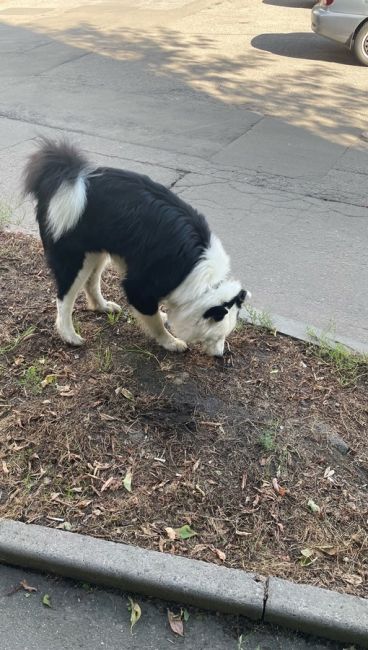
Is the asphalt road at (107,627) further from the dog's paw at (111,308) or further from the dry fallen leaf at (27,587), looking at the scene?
the dog's paw at (111,308)

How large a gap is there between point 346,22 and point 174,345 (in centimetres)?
897

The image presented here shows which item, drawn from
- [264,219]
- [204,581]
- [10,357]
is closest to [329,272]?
[264,219]

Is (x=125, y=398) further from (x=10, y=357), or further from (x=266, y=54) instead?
(x=266, y=54)

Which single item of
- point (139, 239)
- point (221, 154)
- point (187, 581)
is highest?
point (139, 239)

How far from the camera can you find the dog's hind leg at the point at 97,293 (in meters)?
3.86

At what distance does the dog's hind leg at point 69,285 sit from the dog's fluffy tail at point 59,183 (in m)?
0.21

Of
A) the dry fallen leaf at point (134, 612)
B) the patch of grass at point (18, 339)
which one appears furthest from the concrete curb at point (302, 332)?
the dry fallen leaf at point (134, 612)

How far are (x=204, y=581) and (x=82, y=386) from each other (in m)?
1.44

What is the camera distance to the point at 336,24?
34.2ft

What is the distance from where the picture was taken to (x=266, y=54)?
11484mm

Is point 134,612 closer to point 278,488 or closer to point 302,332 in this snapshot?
point 278,488

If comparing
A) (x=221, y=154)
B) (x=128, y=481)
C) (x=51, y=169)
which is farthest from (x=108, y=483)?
(x=221, y=154)

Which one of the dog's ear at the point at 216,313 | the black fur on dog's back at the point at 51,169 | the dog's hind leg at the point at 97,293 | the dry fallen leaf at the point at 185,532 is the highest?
the black fur on dog's back at the point at 51,169

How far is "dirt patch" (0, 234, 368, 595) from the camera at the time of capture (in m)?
2.74
